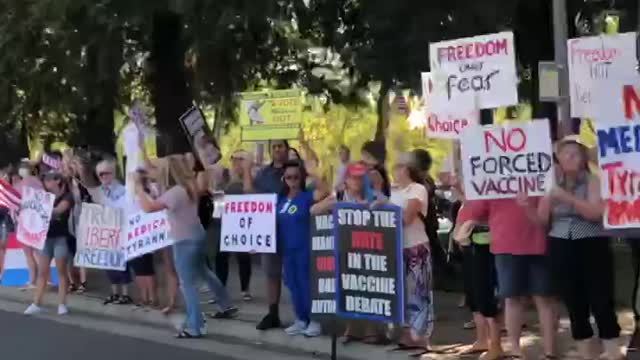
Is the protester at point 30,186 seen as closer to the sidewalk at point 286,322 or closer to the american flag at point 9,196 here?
the american flag at point 9,196

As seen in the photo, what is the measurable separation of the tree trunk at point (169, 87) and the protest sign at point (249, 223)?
7.37 m

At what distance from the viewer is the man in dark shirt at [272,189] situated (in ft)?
36.2

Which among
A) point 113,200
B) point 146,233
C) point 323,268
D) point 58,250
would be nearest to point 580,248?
point 323,268

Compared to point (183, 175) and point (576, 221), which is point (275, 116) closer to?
point (183, 175)

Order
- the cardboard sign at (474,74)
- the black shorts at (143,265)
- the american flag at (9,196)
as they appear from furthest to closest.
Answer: the american flag at (9,196) → the black shorts at (143,265) → the cardboard sign at (474,74)

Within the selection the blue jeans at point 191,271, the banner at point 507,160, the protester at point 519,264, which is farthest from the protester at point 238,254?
the protester at point 519,264

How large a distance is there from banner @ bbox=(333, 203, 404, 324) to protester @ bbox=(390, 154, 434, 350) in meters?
0.26

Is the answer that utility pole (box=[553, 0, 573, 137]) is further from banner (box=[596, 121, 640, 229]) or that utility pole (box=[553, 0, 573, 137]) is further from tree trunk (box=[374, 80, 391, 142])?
tree trunk (box=[374, 80, 391, 142])

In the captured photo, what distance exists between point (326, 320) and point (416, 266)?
1281 mm

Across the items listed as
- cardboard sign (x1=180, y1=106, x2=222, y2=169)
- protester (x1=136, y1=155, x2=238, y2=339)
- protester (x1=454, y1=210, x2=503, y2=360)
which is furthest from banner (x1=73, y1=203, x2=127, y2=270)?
protester (x1=454, y1=210, x2=503, y2=360)

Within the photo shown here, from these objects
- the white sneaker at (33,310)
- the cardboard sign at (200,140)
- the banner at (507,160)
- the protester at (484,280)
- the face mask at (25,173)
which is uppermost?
the cardboard sign at (200,140)

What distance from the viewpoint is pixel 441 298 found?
13367 mm

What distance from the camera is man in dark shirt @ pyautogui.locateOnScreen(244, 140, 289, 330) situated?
11.0 metres

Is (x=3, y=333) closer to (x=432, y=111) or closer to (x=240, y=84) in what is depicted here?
(x=432, y=111)
